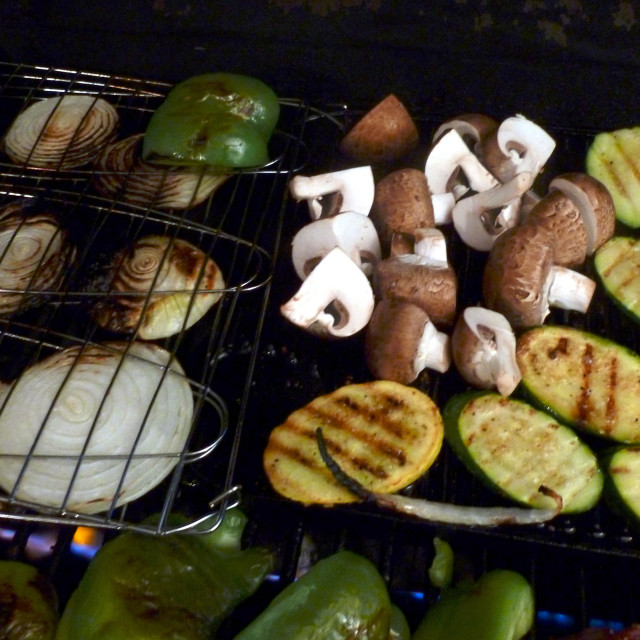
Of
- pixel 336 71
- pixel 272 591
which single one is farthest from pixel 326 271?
pixel 336 71

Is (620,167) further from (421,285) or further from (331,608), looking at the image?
(331,608)

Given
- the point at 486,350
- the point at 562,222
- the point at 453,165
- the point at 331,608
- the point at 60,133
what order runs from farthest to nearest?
the point at 60,133, the point at 453,165, the point at 562,222, the point at 486,350, the point at 331,608

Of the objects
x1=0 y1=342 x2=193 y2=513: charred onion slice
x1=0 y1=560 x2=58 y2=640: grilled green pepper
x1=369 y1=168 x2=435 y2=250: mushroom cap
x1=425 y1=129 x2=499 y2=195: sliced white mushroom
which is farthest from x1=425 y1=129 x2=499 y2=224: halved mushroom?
x1=0 y1=560 x2=58 y2=640: grilled green pepper

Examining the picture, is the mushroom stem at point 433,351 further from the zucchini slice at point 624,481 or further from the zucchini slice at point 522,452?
the zucchini slice at point 624,481

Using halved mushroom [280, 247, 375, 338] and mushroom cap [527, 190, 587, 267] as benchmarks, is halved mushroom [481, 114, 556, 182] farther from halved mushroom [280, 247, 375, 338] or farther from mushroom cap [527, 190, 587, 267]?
halved mushroom [280, 247, 375, 338]

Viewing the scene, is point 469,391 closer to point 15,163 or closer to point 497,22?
point 497,22

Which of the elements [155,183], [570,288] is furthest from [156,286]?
[570,288]
